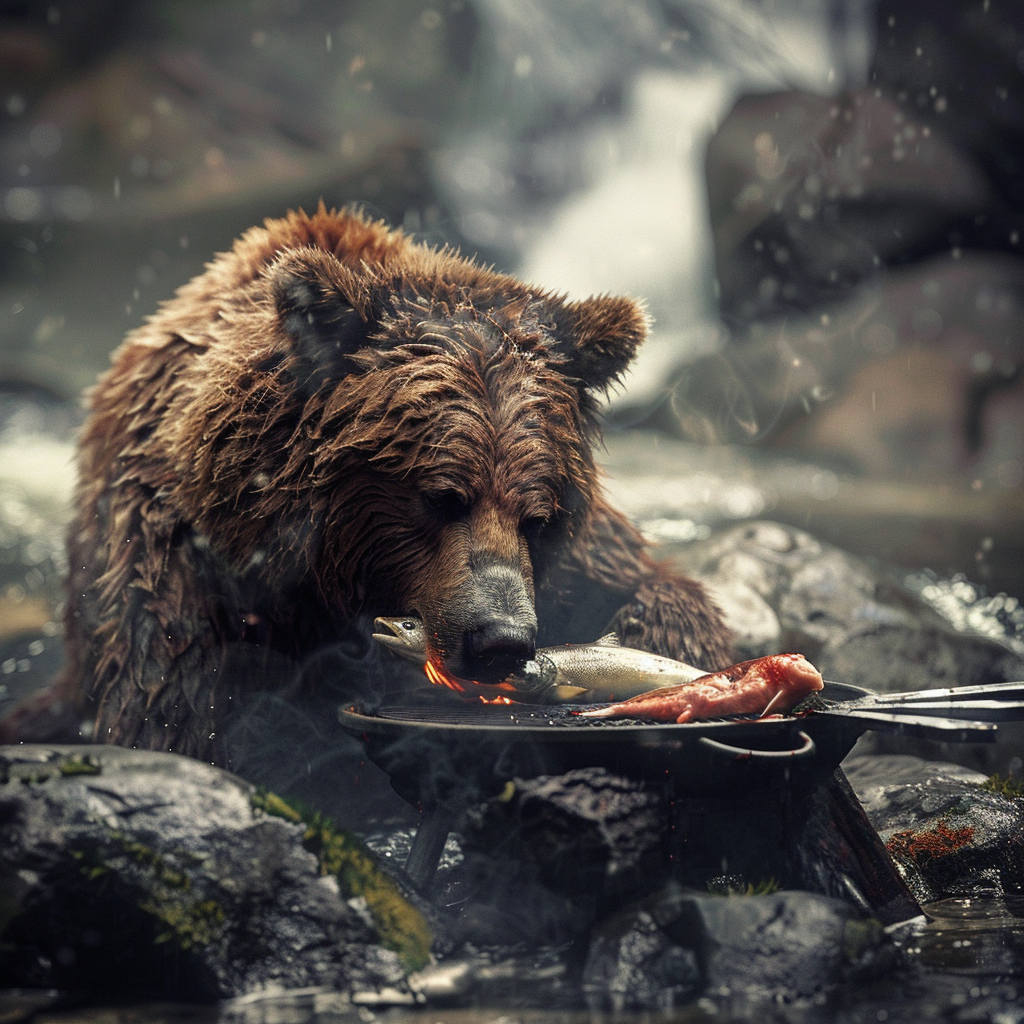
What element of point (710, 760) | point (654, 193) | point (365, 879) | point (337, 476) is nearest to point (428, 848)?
point (365, 879)

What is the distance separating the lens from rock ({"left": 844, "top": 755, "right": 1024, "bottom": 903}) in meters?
3.68

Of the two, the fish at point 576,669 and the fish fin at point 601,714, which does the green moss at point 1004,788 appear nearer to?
the fish at point 576,669

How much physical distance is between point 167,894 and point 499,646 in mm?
1085

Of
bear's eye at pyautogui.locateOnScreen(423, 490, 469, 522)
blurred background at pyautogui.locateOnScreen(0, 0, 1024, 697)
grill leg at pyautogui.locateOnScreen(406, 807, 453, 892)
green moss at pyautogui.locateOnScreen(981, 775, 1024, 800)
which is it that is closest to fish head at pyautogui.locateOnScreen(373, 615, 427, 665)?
bear's eye at pyautogui.locateOnScreen(423, 490, 469, 522)

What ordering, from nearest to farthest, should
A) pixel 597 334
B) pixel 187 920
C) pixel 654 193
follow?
pixel 187 920
pixel 597 334
pixel 654 193

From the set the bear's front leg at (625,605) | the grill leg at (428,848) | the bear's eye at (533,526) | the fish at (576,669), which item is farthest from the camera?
the bear's front leg at (625,605)

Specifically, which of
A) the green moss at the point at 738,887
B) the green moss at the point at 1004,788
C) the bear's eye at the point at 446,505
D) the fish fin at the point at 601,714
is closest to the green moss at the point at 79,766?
the bear's eye at the point at 446,505

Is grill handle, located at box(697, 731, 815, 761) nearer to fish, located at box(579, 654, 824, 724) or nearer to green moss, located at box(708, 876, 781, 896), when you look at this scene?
fish, located at box(579, 654, 824, 724)

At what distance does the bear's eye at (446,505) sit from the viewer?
129 inches

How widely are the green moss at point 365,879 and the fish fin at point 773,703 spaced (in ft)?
3.68

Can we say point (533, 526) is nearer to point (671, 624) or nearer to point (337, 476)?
point (337, 476)

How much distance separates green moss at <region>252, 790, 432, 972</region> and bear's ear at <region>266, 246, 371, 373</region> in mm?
1443

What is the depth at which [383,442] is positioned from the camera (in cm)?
332

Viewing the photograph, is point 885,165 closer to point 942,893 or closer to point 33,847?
point 942,893
